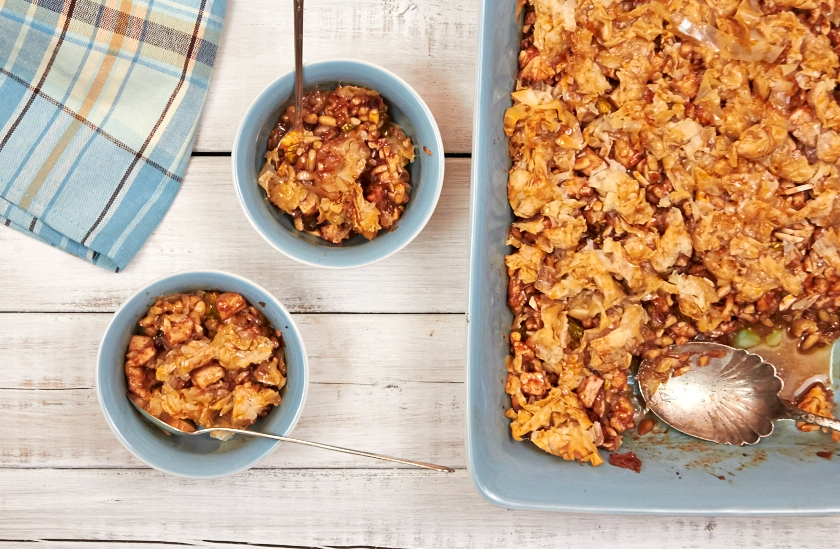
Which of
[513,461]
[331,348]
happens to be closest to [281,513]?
[331,348]

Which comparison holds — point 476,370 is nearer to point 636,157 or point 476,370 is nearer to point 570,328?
point 570,328

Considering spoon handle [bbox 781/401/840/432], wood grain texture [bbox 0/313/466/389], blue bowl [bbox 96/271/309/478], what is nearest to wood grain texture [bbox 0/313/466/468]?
wood grain texture [bbox 0/313/466/389]

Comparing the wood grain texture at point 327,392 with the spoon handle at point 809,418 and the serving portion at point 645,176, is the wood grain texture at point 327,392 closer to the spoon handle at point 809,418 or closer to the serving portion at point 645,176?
the serving portion at point 645,176

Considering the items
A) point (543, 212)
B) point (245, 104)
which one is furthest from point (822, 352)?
point (245, 104)

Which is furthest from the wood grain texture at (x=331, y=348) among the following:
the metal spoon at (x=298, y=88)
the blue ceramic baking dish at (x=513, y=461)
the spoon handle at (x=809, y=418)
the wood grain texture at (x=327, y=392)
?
the spoon handle at (x=809, y=418)

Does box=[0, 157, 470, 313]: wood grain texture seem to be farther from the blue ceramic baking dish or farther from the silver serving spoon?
the silver serving spoon

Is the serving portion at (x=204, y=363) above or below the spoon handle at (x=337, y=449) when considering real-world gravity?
above

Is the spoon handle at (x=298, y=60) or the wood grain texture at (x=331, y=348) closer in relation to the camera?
the spoon handle at (x=298, y=60)
